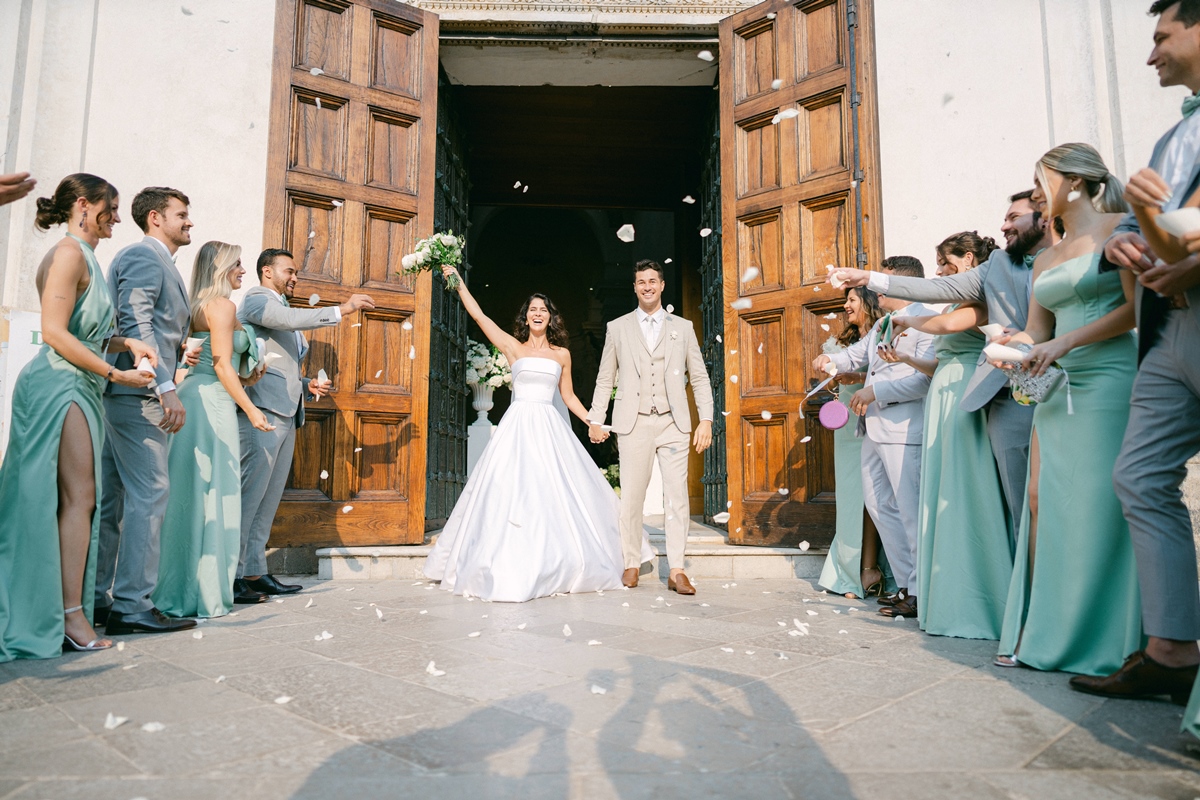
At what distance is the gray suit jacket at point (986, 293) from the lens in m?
3.10

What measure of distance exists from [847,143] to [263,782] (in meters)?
5.30

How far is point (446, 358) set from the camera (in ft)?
21.5

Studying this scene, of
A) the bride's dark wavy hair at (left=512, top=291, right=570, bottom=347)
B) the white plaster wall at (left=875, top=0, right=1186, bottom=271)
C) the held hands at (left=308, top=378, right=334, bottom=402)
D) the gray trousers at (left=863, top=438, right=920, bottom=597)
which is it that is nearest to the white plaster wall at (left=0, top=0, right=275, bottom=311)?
the held hands at (left=308, top=378, right=334, bottom=402)

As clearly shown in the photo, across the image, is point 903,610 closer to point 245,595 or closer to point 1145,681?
point 1145,681

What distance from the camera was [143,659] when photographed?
2686mm

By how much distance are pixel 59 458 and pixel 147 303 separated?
779mm

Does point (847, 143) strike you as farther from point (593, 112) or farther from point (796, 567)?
point (593, 112)

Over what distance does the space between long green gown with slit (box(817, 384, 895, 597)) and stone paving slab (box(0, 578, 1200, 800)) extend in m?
1.20

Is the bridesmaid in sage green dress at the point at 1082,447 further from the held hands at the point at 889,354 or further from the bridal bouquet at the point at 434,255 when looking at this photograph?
the bridal bouquet at the point at 434,255

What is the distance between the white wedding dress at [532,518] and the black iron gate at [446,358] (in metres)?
1.21

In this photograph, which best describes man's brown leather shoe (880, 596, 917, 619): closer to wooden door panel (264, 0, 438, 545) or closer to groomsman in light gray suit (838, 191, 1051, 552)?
groomsman in light gray suit (838, 191, 1051, 552)

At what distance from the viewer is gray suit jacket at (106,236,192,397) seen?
3.28m

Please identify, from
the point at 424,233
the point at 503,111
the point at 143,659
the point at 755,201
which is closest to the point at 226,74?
the point at 424,233

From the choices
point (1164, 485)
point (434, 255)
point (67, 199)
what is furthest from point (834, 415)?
point (67, 199)
